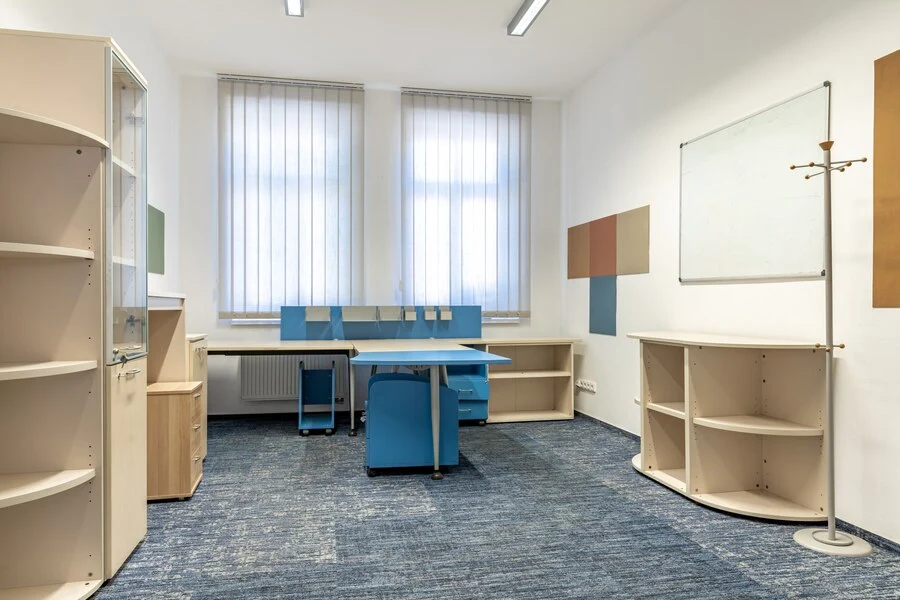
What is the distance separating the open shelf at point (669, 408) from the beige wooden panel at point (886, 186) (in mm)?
1148

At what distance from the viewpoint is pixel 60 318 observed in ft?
7.04

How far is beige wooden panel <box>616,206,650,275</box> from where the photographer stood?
14.7ft

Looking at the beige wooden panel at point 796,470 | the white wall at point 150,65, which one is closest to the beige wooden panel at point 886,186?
the beige wooden panel at point 796,470

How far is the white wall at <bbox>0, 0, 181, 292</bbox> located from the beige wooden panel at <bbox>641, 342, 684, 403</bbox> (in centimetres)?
384

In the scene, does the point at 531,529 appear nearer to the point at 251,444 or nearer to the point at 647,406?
the point at 647,406

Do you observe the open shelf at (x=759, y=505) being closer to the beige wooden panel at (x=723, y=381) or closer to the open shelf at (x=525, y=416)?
the beige wooden panel at (x=723, y=381)

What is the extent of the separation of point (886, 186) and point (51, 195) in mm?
3580

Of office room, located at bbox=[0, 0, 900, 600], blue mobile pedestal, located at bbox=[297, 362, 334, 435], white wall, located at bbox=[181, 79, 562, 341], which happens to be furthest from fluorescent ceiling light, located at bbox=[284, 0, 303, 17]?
blue mobile pedestal, located at bbox=[297, 362, 334, 435]

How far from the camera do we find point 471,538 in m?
2.64

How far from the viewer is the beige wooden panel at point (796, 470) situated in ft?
9.37

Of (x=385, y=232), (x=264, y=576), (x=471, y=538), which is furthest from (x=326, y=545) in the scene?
(x=385, y=232)

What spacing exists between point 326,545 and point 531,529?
1002 millimetres

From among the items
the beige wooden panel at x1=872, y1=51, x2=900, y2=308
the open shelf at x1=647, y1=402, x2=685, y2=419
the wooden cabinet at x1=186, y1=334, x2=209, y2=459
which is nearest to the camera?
the beige wooden panel at x1=872, y1=51, x2=900, y2=308

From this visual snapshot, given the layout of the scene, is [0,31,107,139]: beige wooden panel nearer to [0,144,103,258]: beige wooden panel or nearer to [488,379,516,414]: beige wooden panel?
[0,144,103,258]: beige wooden panel
